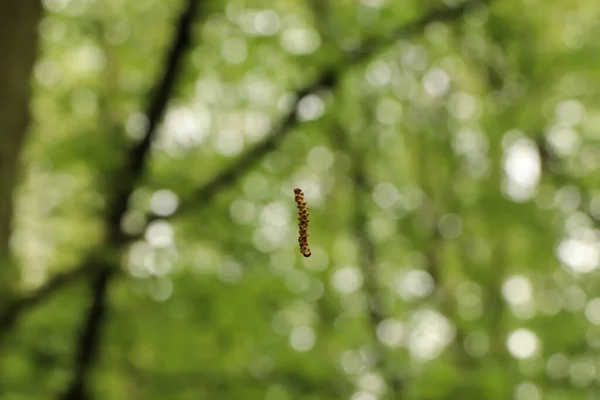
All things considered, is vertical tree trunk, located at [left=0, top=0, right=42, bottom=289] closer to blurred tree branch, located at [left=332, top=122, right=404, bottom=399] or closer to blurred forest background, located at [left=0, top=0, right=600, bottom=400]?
blurred forest background, located at [left=0, top=0, right=600, bottom=400]

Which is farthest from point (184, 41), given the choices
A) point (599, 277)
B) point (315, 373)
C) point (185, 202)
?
point (599, 277)

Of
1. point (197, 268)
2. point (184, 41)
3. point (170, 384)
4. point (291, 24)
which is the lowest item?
point (170, 384)

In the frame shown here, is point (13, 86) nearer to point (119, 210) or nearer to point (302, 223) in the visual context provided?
point (119, 210)

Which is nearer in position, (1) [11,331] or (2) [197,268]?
(1) [11,331]

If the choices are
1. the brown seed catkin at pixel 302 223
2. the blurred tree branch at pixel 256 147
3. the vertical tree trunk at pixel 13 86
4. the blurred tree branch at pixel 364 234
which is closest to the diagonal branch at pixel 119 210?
the blurred tree branch at pixel 256 147

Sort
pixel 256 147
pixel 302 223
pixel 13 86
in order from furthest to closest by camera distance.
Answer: pixel 13 86, pixel 256 147, pixel 302 223

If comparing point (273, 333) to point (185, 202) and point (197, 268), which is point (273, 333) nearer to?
point (197, 268)

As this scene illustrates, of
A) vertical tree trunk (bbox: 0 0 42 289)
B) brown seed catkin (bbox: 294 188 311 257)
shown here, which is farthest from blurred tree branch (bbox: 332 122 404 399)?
brown seed catkin (bbox: 294 188 311 257)

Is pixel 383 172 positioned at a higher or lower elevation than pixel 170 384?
higher

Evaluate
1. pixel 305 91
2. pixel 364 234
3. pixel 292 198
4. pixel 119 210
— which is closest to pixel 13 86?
pixel 119 210
